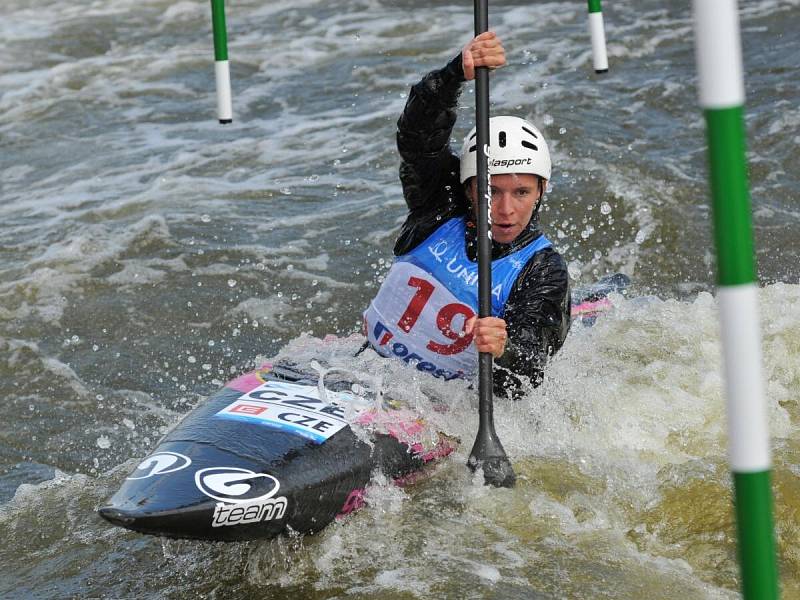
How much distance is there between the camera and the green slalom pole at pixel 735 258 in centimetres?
204

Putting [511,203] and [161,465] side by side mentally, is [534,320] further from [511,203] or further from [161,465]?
[161,465]

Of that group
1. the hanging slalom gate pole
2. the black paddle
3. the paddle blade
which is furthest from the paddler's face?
the hanging slalom gate pole

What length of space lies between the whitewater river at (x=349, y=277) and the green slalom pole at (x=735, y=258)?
1.51 metres

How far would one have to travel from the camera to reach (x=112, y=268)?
742 centimetres

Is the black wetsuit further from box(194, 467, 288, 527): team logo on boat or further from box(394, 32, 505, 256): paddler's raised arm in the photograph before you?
box(194, 467, 288, 527): team logo on boat

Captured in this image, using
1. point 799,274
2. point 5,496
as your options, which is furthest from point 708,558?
point 799,274

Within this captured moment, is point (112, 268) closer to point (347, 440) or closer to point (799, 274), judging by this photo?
point (347, 440)

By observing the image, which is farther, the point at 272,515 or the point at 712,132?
the point at 272,515

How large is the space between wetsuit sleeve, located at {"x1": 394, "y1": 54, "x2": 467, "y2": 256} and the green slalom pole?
226 cm

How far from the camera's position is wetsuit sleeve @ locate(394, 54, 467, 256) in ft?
14.3

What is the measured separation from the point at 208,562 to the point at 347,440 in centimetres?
65

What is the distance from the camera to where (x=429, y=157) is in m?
4.53

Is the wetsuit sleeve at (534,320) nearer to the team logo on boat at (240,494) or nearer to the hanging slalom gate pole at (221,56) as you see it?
the team logo on boat at (240,494)

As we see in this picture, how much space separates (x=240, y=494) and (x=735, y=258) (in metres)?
1.89
